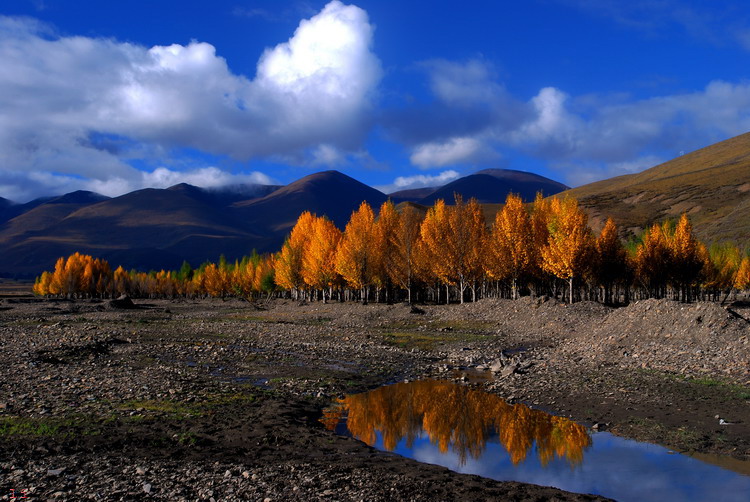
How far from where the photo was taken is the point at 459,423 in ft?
57.5

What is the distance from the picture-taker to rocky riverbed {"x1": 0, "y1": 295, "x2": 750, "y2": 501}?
11.0 m

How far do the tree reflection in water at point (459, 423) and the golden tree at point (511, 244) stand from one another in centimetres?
4541

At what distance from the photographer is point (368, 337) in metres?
41.5

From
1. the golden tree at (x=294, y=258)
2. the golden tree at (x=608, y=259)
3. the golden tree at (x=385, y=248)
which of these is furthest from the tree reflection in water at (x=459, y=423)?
the golden tree at (x=294, y=258)

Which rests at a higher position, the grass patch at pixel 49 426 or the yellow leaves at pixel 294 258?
the yellow leaves at pixel 294 258

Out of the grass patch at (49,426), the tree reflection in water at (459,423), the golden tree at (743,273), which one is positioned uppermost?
the golden tree at (743,273)

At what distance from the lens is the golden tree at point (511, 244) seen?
64.6 m

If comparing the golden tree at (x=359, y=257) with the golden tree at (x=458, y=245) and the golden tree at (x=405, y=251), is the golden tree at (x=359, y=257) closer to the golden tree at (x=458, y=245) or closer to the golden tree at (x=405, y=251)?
the golden tree at (x=405, y=251)

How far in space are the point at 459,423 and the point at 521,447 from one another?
2.96 meters

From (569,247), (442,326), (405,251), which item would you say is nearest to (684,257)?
(569,247)

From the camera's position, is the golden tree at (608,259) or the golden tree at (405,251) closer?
the golden tree at (608,259)

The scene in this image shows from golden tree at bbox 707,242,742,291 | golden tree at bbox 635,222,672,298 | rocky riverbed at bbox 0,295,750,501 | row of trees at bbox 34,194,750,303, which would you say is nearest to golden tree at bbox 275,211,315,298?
row of trees at bbox 34,194,750,303

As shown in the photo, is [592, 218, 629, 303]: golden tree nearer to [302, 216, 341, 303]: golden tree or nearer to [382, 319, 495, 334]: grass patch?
[382, 319, 495, 334]: grass patch

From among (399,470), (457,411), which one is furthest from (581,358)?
(399,470)
